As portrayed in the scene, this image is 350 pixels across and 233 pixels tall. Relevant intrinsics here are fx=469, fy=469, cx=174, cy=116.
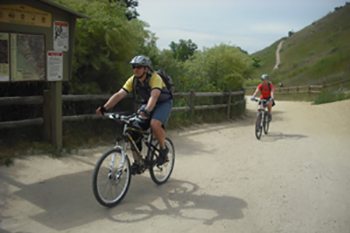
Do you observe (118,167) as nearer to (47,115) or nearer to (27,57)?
(27,57)

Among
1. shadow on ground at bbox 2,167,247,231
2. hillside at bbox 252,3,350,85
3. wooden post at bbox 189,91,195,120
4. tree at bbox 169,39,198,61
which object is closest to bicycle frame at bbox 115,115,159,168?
shadow on ground at bbox 2,167,247,231

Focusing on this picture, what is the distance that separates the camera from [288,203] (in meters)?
6.78

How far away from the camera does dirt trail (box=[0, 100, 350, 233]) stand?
573 cm

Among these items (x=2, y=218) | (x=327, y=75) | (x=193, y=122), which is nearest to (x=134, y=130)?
(x=2, y=218)

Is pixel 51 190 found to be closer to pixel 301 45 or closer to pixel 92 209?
pixel 92 209

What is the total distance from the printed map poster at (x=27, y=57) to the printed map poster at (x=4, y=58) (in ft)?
0.30

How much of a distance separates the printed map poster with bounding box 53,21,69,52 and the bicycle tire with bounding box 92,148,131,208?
319cm

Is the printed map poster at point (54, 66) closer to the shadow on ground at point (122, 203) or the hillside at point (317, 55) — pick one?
the shadow on ground at point (122, 203)

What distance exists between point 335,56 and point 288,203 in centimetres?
6184

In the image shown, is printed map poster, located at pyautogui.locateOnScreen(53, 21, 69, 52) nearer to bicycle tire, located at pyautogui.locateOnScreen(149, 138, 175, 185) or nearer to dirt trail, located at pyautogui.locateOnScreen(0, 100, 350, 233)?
dirt trail, located at pyautogui.locateOnScreen(0, 100, 350, 233)

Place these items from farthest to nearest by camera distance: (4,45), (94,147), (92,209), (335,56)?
(335,56)
(94,147)
(4,45)
(92,209)

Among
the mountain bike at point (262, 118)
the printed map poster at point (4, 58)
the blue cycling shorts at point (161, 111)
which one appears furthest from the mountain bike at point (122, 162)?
the mountain bike at point (262, 118)

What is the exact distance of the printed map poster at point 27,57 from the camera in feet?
25.9

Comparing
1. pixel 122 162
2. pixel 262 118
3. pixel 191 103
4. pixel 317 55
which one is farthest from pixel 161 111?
pixel 317 55
